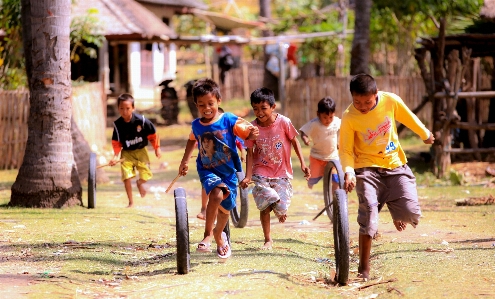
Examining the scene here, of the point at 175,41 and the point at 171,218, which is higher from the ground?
the point at 175,41

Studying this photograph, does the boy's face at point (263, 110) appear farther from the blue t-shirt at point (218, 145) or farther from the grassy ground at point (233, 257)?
the grassy ground at point (233, 257)

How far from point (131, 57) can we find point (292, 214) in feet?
66.3

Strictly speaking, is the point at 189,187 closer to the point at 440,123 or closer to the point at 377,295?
the point at 440,123

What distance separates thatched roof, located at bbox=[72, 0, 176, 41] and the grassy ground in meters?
15.0

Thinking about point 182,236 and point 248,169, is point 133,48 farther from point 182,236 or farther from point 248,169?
point 182,236

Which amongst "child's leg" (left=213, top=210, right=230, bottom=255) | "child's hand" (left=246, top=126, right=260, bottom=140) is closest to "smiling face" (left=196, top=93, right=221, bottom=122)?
"child's hand" (left=246, top=126, right=260, bottom=140)

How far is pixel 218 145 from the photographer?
742 centimetres

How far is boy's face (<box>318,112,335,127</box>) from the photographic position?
10.7 m

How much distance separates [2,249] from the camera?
8070 mm

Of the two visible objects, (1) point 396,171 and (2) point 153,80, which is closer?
(1) point 396,171

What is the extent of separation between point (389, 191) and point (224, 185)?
4.80 feet

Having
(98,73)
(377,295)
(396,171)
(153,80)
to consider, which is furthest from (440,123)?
(153,80)

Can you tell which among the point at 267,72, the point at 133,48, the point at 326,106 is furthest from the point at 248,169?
the point at 267,72

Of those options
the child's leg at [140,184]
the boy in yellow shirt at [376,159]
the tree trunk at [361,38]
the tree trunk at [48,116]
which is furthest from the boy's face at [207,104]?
the tree trunk at [361,38]
